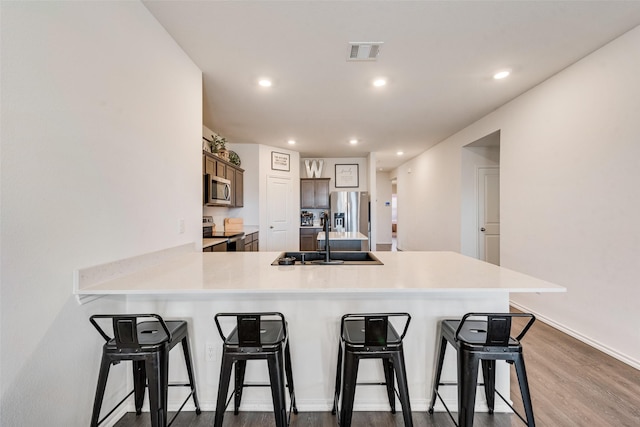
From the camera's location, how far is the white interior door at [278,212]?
586 cm

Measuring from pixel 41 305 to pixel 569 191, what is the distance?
407cm

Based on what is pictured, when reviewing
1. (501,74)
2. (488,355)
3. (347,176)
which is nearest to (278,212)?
(347,176)

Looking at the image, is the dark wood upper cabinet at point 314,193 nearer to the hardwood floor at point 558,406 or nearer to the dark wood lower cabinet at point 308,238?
the dark wood lower cabinet at point 308,238

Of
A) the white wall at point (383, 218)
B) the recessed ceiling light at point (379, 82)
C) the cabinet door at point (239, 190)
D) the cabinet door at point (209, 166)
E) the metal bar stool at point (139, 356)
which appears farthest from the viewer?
the white wall at point (383, 218)

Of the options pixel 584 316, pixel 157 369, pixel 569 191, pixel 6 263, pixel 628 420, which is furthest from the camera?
pixel 569 191

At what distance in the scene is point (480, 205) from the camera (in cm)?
473

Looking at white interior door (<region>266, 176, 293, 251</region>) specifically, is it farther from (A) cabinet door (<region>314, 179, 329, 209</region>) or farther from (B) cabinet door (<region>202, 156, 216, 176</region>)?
(B) cabinet door (<region>202, 156, 216, 176</region>)

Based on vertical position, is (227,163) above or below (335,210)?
above

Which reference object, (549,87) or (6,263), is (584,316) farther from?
(6,263)

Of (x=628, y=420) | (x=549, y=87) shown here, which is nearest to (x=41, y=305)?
(x=628, y=420)

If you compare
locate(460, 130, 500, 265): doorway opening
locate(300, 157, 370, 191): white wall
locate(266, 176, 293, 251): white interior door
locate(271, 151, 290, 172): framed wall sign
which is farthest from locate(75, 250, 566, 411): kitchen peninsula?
locate(300, 157, 370, 191): white wall

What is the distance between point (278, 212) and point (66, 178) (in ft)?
15.7

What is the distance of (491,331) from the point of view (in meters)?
1.29

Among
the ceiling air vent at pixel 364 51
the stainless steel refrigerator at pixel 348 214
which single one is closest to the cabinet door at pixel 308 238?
the stainless steel refrigerator at pixel 348 214
